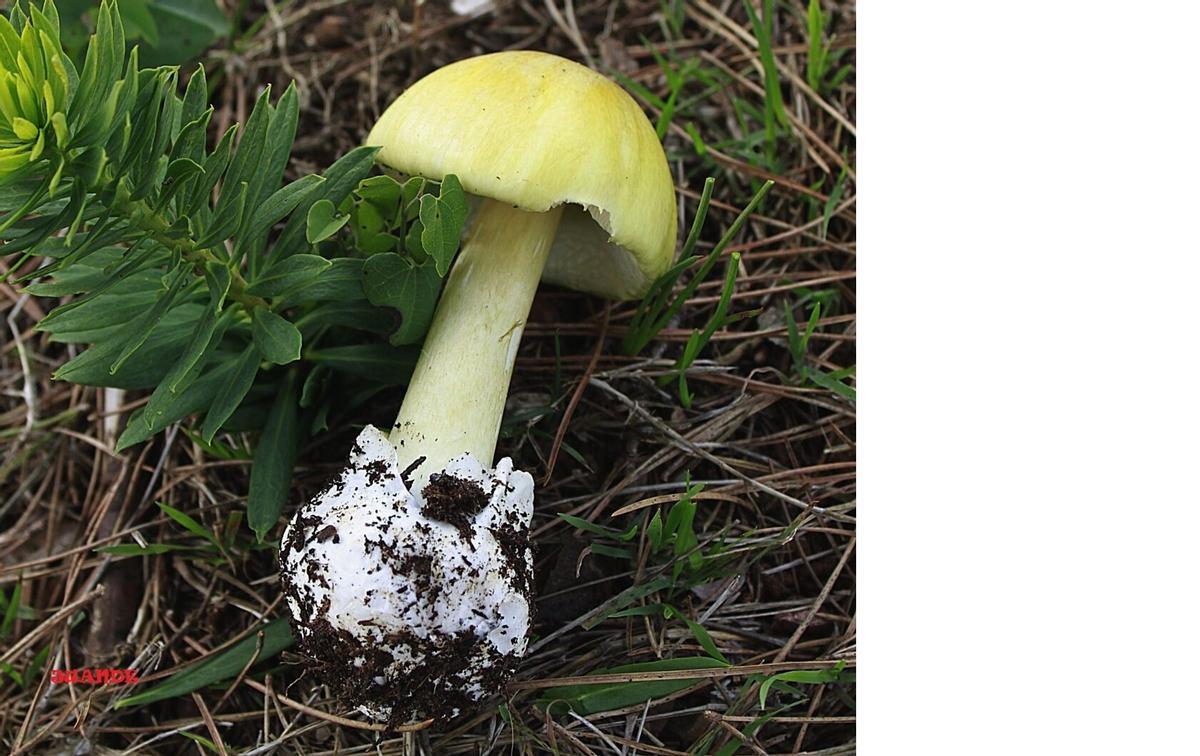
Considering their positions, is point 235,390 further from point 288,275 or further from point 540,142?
point 540,142

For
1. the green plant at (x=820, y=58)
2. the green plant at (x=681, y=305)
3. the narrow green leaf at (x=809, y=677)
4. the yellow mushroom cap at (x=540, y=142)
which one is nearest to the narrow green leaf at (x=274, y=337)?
the yellow mushroom cap at (x=540, y=142)

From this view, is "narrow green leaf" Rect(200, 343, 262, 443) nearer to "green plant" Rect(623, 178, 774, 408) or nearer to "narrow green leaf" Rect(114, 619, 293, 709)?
"narrow green leaf" Rect(114, 619, 293, 709)

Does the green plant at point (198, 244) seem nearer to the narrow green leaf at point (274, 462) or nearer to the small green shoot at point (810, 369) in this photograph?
the narrow green leaf at point (274, 462)
